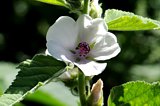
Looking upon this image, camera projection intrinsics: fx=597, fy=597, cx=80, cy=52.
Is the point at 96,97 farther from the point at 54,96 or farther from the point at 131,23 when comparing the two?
the point at 54,96

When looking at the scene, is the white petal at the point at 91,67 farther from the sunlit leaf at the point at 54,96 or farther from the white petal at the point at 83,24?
the sunlit leaf at the point at 54,96

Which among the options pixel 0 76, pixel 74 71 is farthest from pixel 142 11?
pixel 74 71

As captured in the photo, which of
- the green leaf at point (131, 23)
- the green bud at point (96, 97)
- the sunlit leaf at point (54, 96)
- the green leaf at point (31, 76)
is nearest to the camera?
the green leaf at point (31, 76)

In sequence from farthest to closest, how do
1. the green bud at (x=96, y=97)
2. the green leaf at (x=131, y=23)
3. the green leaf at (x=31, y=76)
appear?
1. the green bud at (x=96, y=97)
2. the green leaf at (x=131, y=23)
3. the green leaf at (x=31, y=76)

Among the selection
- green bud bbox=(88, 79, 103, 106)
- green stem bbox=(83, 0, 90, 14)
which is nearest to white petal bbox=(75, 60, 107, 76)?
green bud bbox=(88, 79, 103, 106)

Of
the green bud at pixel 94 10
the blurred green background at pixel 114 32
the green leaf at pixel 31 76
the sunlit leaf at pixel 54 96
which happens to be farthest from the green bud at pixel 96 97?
the blurred green background at pixel 114 32

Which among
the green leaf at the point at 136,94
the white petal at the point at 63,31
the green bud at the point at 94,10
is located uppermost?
the green bud at the point at 94,10
